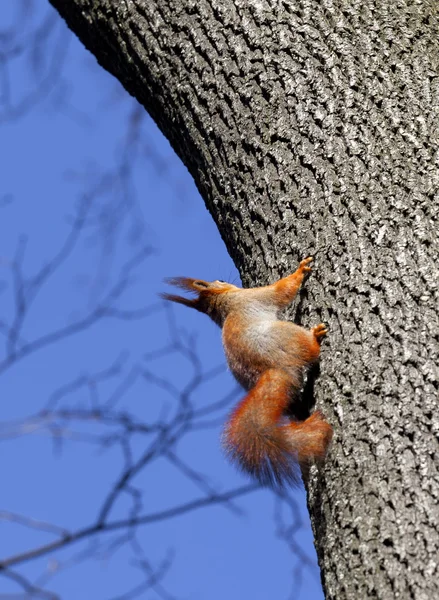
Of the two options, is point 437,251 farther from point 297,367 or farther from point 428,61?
point 428,61

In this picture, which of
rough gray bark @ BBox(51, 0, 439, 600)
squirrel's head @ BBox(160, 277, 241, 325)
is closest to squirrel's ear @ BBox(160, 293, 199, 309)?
squirrel's head @ BBox(160, 277, 241, 325)

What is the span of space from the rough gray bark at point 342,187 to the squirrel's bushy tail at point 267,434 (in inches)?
4.6

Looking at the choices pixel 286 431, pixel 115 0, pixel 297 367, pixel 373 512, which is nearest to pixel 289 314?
pixel 297 367

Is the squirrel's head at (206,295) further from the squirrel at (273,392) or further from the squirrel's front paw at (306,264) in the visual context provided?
the squirrel's front paw at (306,264)

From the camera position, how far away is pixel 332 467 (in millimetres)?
1755

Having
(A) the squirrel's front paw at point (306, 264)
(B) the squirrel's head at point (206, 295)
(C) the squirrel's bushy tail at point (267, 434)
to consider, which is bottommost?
(C) the squirrel's bushy tail at point (267, 434)

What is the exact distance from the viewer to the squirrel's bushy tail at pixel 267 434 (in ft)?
6.42

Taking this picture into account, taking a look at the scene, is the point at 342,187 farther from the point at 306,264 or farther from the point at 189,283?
the point at 189,283

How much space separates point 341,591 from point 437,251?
29.8 inches

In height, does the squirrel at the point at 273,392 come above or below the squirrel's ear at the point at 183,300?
below

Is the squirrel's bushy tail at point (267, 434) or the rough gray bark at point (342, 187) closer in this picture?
the rough gray bark at point (342, 187)

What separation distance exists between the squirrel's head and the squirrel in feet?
1.35

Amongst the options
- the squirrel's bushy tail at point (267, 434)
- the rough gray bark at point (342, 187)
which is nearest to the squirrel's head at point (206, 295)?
the rough gray bark at point (342, 187)

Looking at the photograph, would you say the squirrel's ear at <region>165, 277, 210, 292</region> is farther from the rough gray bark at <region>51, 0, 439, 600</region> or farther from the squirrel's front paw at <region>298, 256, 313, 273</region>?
the squirrel's front paw at <region>298, 256, 313, 273</region>
